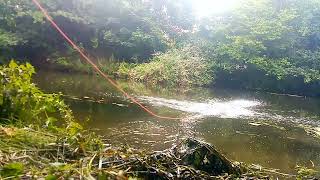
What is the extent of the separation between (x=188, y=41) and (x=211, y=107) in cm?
692

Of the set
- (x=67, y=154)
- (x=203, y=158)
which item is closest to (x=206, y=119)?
(x=203, y=158)

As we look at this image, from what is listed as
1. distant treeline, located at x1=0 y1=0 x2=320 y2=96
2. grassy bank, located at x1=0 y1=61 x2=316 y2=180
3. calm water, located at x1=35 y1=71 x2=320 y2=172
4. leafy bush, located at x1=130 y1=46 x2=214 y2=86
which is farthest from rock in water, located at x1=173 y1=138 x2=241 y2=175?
distant treeline, located at x1=0 y1=0 x2=320 y2=96

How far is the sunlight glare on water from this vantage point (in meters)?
9.85

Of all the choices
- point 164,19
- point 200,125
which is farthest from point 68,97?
point 164,19

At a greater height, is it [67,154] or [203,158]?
[67,154]

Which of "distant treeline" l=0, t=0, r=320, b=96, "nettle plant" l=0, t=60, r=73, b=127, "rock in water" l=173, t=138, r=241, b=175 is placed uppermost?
"distant treeline" l=0, t=0, r=320, b=96

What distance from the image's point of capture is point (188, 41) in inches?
682

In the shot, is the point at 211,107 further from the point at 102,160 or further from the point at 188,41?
the point at 102,160

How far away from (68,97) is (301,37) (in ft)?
33.1

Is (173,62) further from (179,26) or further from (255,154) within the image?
(255,154)

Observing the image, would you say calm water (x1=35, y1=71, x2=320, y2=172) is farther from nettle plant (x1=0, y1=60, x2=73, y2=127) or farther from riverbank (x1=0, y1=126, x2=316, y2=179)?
nettle plant (x1=0, y1=60, x2=73, y2=127)

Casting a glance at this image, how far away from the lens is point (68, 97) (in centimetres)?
1002

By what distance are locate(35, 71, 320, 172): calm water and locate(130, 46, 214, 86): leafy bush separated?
116cm

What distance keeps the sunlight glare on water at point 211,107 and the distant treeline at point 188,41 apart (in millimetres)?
3513
